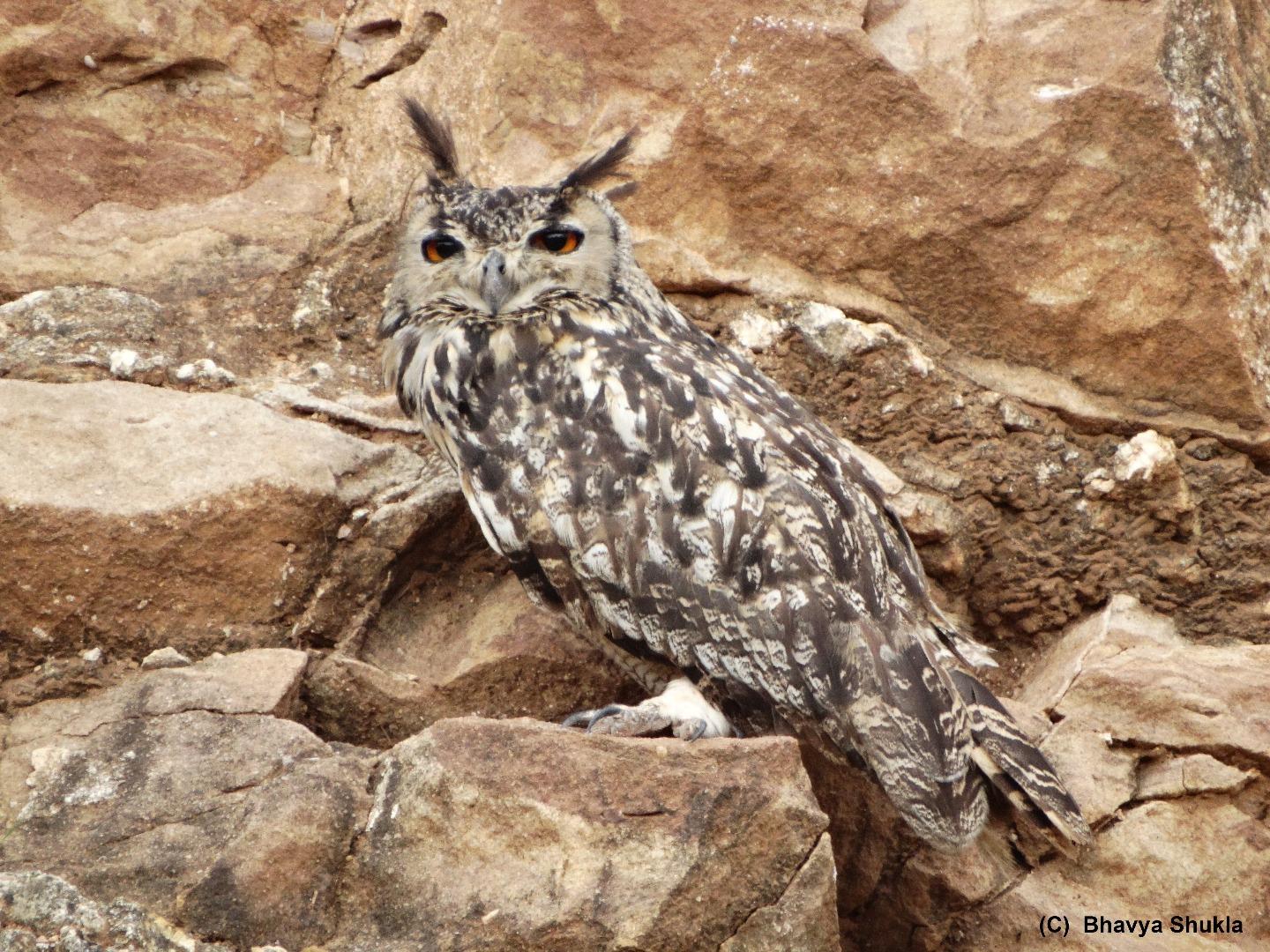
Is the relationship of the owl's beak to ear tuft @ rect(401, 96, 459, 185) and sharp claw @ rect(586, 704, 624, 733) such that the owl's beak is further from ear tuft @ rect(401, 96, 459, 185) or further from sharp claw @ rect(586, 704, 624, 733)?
sharp claw @ rect(586, 704, 624, 733)

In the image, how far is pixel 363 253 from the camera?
4816 millimetres

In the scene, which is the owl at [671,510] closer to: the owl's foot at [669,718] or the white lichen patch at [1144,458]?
the owl's foot at [669,718]

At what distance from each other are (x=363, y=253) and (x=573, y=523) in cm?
163

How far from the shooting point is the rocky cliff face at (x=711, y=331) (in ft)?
11.8

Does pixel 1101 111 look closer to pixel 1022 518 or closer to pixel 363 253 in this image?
pixel 1022 518

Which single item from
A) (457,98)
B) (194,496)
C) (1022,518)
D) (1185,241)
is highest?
(1185,241)

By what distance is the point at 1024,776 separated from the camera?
11.5 ft

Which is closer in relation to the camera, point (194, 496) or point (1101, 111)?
point (194, 496)

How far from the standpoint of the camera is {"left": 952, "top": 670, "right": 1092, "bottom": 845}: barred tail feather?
3498 millimetres

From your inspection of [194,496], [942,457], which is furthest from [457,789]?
[942,457]

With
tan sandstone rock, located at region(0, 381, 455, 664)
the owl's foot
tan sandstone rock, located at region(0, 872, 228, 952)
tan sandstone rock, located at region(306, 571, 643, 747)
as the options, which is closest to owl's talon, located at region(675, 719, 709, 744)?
the owl's foot

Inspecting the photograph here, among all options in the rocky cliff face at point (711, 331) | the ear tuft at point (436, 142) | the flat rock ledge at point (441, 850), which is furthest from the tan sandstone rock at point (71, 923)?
the ear tuft at point (436, 142)

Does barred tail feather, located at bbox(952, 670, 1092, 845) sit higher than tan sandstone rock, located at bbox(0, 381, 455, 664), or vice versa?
barred tail feather, located at bbox(952, 670, 1092, 845)

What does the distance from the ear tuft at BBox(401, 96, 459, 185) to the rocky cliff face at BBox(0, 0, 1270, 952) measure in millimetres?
566
